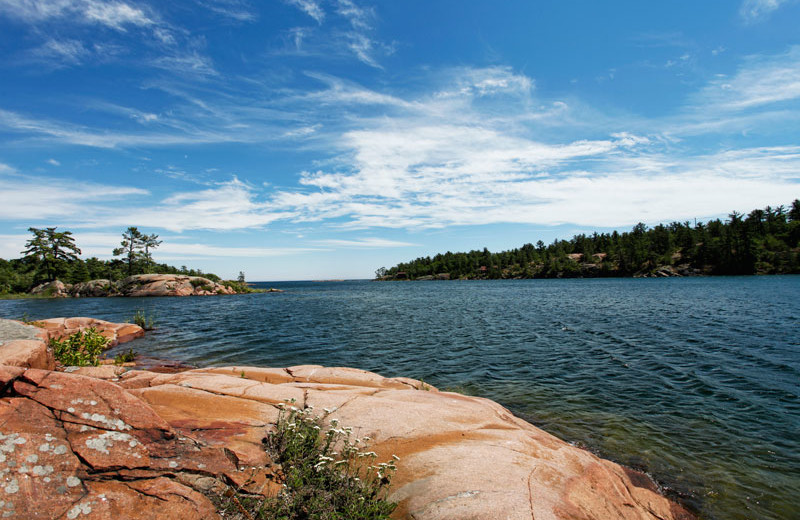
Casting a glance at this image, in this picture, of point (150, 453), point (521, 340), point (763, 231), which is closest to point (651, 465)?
Answer: point (150, 453)

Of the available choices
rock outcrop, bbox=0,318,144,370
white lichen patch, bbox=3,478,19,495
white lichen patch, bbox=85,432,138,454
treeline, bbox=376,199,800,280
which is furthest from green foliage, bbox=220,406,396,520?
treeline, bbox=376,199,800,280

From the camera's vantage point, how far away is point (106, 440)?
16.8 ft

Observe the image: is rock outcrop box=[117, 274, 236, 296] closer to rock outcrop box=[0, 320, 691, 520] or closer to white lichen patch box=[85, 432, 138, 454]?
rock outcrop box=[0, 320, 691, 520]

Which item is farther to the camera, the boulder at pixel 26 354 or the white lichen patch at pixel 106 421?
the boulder at pixel 26 354

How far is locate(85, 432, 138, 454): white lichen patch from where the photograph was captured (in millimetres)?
4970

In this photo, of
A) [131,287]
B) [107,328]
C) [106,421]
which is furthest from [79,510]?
[131,287]

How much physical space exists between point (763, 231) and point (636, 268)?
4482cm

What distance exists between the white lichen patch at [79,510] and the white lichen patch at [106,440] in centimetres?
85

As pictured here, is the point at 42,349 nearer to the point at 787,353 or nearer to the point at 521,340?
the point at 521,340

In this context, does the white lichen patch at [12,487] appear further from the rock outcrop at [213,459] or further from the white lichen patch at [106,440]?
the white lichen patch at [106,440]

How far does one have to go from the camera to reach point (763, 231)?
A: 449ft

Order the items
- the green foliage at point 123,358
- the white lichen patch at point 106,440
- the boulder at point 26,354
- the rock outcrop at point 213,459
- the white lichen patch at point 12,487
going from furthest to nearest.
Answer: the green foliage at point 123,358 < the boulder at point 26,354 < the white lichen patch at point 106,440 < the rock outcrop at point 213,459 < the white lichen patch at point 12,487

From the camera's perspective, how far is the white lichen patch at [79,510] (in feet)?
13.2

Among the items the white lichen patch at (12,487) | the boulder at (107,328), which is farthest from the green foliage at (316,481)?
the boulder at (107,328)
